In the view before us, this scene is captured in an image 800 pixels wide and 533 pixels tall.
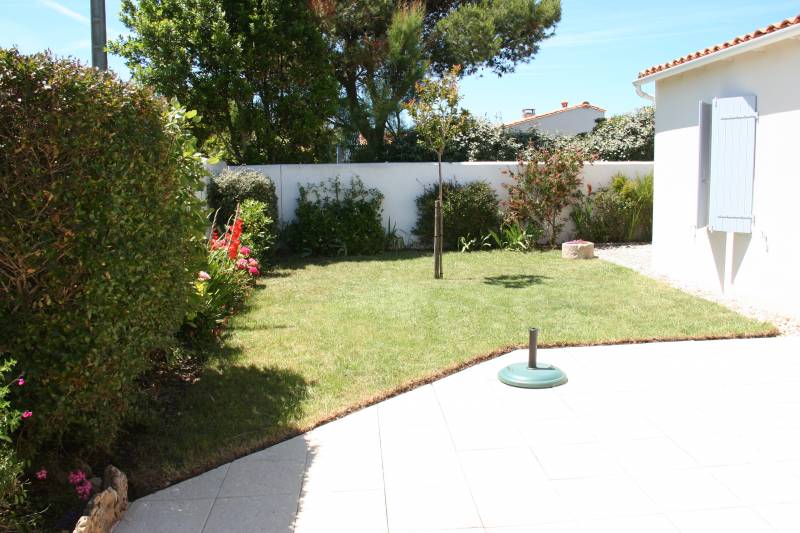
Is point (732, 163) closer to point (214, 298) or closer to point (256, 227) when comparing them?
point (214, 298)

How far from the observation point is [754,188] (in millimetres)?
8000

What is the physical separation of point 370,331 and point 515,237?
7181 millimetres

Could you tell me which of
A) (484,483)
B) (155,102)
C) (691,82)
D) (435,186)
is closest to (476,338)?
(484,483)

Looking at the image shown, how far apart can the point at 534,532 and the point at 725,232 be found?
22.3ft

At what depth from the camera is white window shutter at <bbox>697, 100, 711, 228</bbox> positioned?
8.83 metres

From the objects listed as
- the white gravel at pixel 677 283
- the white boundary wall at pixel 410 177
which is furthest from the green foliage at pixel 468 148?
the white gravel at pixel 677 283

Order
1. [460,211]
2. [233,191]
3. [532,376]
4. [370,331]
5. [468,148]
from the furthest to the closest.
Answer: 1. [468,148]
2. [460,211]
3. [233,191]
4. [370,331]
5. [532,376]

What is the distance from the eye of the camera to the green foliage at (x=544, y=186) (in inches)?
534

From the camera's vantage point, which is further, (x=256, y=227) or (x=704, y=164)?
(x=256, y=227)

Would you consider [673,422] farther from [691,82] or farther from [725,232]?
[691,82]

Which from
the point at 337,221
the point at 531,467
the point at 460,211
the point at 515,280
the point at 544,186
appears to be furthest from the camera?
the point at 460,211

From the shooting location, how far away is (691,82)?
9336 mm

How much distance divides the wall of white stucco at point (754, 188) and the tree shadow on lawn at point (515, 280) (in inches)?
81.5

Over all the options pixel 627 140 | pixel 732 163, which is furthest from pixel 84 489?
pixel 627 140
